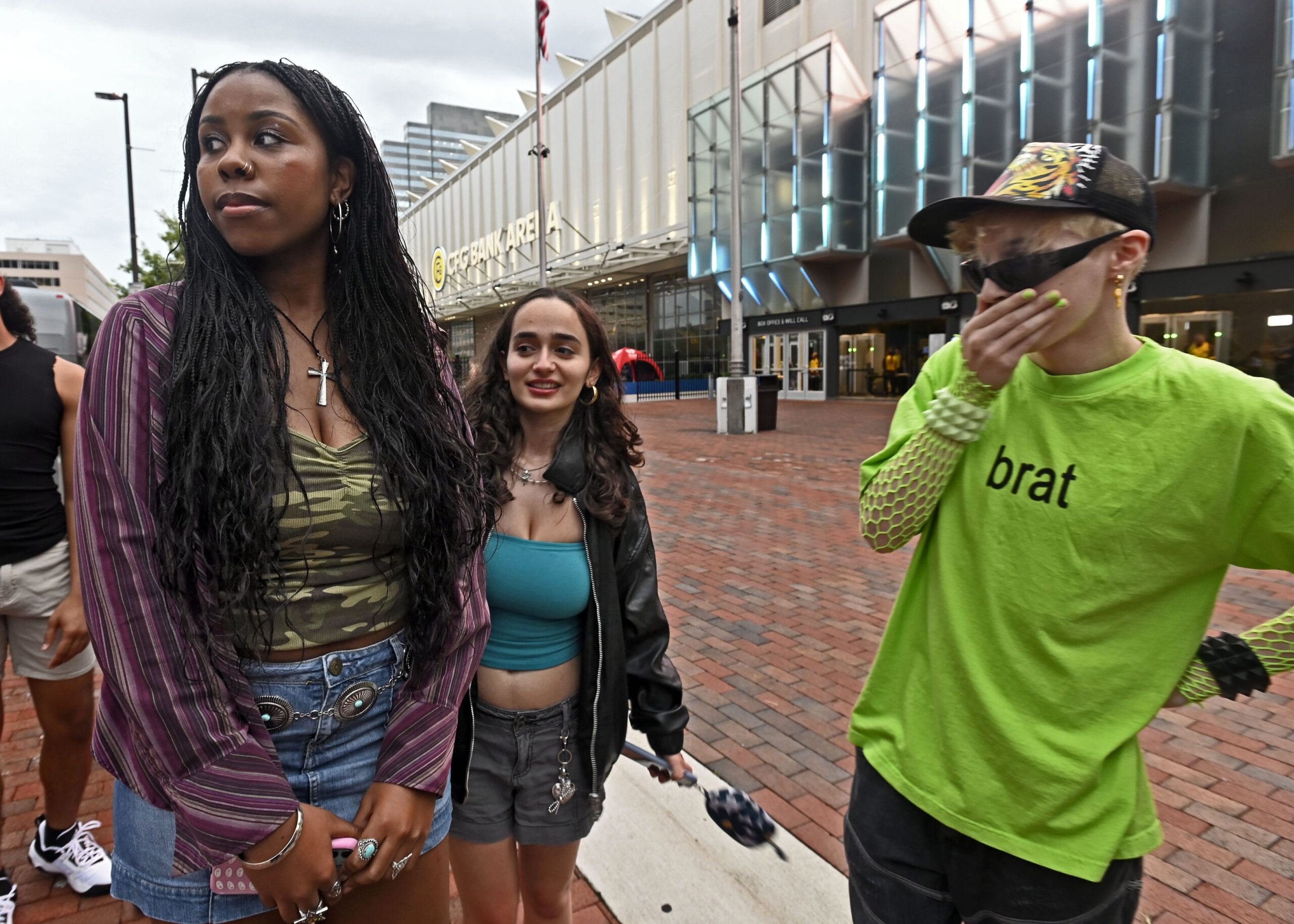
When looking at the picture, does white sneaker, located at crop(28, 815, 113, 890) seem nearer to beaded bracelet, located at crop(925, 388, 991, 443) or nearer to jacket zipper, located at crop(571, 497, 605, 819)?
jacket zipper, located at crop(571, 497, 605, 819)

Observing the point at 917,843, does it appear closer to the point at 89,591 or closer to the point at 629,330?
the point at 89,591

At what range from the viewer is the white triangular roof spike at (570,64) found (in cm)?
4166

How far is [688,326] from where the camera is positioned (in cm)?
3700

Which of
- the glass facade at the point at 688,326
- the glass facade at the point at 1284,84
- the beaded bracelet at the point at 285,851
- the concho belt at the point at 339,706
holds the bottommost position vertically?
the beaded bracelet at the point at 285,851

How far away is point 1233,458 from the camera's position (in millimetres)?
1317

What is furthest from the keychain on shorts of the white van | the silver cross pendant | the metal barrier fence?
the metal barrier fence

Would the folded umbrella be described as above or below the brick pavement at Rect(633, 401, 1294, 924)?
above

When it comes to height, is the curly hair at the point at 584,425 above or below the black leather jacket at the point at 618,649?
above

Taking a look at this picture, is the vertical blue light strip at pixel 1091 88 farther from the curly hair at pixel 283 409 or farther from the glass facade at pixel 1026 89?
the curly hair at pixel 283 409

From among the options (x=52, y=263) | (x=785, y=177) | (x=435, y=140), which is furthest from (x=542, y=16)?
(x=435, y=140)

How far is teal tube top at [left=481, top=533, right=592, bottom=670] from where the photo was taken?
6.51 ft

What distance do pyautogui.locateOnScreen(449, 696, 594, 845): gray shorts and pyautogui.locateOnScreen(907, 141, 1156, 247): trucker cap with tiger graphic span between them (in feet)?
4.76

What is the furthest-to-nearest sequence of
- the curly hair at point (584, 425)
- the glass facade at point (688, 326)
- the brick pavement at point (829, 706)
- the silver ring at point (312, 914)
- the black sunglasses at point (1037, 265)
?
the glass facade at point (688, 326) < the brick pavement at point (829, 706) < the curly hair at point (584, 425) < the black sunglasses at point (1037, 265) < the silver ring at point (312, 914)

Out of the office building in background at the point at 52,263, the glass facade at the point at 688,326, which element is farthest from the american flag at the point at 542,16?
the office building in background at the point at 52,263
